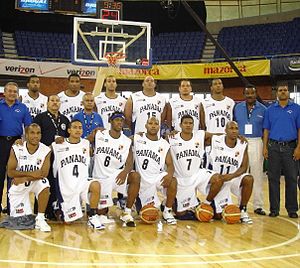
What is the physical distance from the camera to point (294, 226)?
6.03 m

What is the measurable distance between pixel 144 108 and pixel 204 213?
184 centimetres

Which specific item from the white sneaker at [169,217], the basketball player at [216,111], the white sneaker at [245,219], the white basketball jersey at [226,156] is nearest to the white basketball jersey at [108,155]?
Answer: the white sneaker at [169,217]

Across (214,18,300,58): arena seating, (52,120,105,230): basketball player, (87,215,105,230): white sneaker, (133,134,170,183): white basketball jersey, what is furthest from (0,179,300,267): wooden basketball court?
(214,18,300,58): arena seating

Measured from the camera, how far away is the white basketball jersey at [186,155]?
6.52 metres

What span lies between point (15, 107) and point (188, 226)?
9.31 feet

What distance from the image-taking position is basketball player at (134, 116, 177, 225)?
6.26 metres

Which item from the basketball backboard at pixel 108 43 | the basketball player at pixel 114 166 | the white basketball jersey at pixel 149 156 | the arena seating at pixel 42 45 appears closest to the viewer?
the basketball player at pixel 114 166

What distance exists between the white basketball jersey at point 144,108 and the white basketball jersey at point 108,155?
2.73ft

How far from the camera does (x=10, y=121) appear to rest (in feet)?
20.4

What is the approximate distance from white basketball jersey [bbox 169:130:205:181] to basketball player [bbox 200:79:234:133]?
2.19ft

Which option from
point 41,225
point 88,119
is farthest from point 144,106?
point 41,225

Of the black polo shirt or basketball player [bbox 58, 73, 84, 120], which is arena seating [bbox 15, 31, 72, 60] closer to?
basketball player [bbox 58, 73, 84, 120]

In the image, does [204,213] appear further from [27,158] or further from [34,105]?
[34,105]

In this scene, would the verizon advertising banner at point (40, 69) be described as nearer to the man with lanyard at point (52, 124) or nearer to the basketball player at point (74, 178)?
the man with lanyard at point (52, 124)
